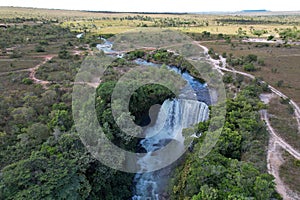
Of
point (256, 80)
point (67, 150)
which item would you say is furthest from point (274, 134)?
point (67, 150)

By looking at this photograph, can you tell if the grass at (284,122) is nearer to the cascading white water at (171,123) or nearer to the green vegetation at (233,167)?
the green vegetation at (233,167)

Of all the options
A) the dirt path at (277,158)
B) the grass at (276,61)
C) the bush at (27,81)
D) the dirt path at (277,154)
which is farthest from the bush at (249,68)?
the bush at (27,81)

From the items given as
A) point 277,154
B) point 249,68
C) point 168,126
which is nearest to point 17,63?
point 168,126

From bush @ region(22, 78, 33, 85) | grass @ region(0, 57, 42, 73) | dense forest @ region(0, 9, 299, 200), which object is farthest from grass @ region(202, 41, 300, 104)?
grass @ region(0, 57, 42, 73)

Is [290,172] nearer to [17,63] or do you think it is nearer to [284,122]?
[284,122]

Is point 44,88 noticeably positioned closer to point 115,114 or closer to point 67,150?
point 115,114
